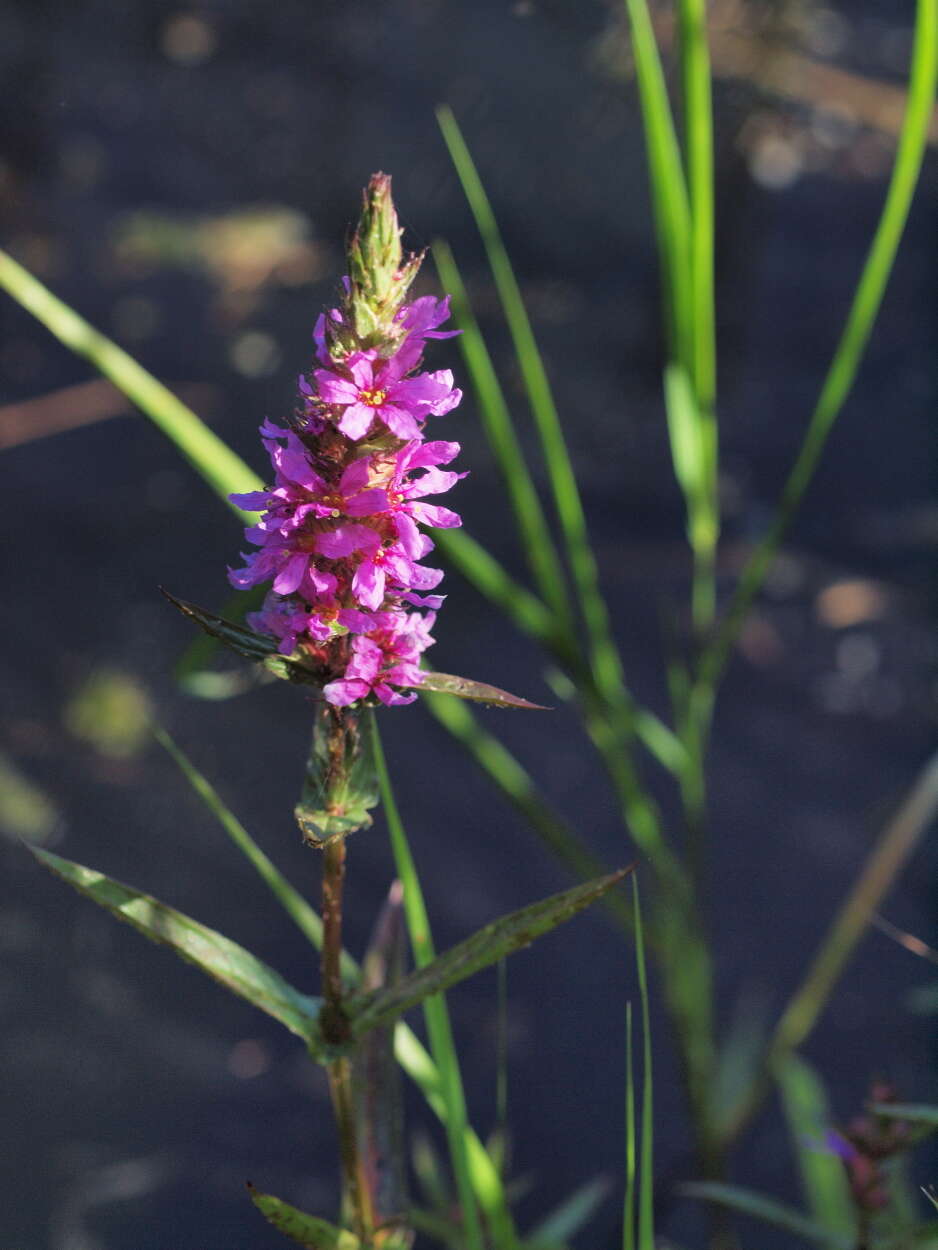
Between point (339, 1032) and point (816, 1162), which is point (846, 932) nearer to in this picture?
point (816, 1162)

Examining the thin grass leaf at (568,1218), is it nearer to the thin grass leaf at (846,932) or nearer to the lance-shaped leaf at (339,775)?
the thin grass leaf at (846,932)

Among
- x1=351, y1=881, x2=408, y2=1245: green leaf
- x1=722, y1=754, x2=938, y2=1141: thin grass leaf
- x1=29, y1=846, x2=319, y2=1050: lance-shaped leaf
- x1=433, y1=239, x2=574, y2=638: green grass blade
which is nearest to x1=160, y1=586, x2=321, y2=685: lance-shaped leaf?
x1=29, y1=846, x2=319, y2=1050: lance-shaped leaf

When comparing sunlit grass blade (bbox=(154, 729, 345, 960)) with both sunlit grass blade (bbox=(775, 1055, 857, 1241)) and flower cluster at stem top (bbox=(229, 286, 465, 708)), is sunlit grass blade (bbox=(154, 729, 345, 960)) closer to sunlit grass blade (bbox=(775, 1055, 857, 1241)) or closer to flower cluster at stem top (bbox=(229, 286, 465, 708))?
flower cluster at stem top (bbox=(229, 286, 465, 708))

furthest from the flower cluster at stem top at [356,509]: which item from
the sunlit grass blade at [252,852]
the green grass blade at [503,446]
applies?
the green grass blade at [503,446]

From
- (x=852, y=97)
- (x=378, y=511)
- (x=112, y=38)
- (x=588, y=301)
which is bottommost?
(x=378, y=511)

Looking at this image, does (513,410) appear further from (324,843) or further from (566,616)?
(324,843)

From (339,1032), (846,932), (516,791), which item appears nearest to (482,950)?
(339,1032)

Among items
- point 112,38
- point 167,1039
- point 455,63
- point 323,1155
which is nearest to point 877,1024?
point 323,1155
